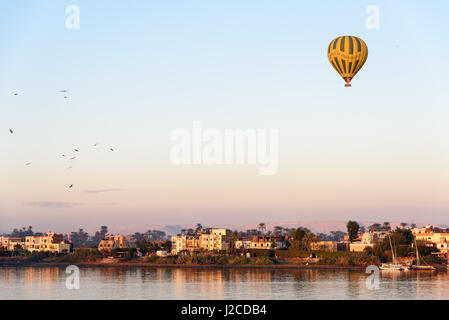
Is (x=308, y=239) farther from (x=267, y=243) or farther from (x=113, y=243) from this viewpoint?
(x=113, y=243)

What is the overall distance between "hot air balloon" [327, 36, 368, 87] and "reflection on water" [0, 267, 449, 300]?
22.2 metres

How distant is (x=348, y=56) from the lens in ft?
226

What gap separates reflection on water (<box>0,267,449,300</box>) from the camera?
233ft

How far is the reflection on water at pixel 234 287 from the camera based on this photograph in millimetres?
71000

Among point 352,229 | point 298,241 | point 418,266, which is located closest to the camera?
point 418,266

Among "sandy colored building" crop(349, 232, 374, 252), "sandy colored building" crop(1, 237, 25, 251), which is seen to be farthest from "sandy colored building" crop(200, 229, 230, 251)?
"sandy colored building" crop(1, 237, 25, 251)

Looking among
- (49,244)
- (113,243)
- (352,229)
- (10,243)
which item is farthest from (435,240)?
(10,243)

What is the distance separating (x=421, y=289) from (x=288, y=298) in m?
18.4

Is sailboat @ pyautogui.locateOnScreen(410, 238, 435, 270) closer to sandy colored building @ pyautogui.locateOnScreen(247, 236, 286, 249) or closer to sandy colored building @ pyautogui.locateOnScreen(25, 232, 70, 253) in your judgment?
sandy colored building @ pyautogui.locateOnScreen(247, 236, 286, 249)

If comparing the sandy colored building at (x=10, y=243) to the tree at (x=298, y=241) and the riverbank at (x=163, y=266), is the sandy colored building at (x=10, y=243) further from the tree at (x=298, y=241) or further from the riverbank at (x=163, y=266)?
the tree at (x=298, y=241)

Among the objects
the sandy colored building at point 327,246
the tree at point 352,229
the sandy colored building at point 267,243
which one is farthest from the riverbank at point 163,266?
the tree at point 352,229

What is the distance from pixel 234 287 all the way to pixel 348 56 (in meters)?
29.1
